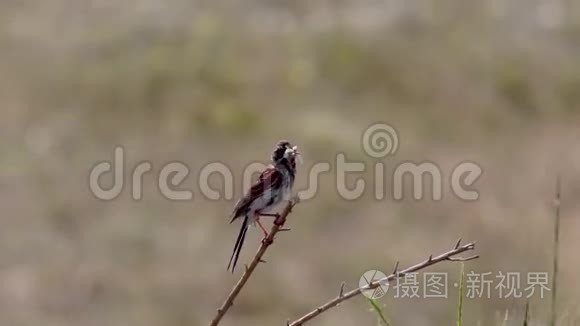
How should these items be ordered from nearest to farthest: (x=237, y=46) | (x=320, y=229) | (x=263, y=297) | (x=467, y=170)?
(x=263, y=297), (x=320, y=229), (x=467, y=170), (x=237, y=46)

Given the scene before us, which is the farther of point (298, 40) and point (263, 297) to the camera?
point (298, 40)

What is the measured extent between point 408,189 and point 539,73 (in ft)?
15.2

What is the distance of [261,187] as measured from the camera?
12.1 ft

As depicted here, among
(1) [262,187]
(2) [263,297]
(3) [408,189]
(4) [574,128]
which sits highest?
(4) [574,128]

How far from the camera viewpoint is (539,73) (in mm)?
17812

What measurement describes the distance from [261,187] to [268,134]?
1197 cm

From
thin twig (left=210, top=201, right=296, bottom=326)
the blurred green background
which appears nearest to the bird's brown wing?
thin twig (left=210, top=201, right=296, bottom=326)

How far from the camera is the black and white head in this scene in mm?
3389

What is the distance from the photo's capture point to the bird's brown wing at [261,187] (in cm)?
364

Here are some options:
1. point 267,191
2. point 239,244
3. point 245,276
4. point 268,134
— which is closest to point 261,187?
point 267,191

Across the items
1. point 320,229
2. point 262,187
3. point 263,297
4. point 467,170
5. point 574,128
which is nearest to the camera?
point 262,187

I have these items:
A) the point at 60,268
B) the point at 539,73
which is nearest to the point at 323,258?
the point at 60,268

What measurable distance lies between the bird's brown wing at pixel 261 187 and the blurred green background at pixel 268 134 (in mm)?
7105

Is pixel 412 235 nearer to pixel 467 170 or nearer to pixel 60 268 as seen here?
pixel 467 170
